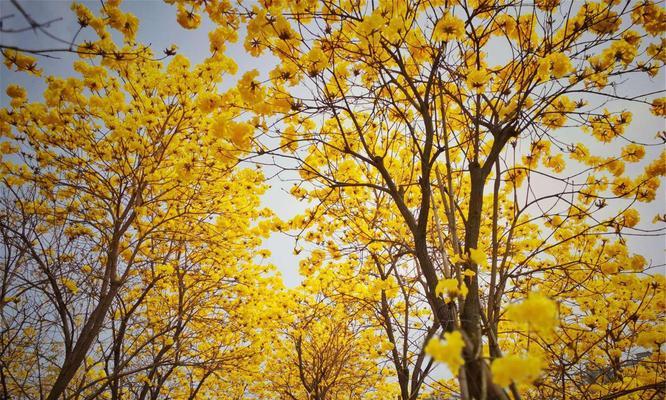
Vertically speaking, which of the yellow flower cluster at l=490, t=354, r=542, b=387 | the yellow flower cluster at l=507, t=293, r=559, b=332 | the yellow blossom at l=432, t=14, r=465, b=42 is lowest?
the yellow flower cluster at l=490, t=354, r=542, b=387

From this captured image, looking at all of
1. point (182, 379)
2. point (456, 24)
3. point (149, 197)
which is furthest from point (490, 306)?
point (182, 379)

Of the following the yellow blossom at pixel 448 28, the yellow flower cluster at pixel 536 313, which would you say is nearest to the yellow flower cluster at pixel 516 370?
the yellow flower cluster at pixel 536 313

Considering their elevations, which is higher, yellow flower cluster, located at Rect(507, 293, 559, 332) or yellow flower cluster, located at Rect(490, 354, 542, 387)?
yellow flower cluster, located at Rect(507, 293, 559, 332)

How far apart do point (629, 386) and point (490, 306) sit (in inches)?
104

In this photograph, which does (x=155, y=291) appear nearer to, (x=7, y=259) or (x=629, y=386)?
(x=7, y=259)

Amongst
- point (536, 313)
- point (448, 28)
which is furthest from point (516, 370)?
point (448, 28)

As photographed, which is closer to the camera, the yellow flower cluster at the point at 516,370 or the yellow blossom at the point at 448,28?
the yellow flower cluster at the point at 516,370

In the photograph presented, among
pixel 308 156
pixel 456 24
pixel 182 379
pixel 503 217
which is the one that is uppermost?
pixel 503 217

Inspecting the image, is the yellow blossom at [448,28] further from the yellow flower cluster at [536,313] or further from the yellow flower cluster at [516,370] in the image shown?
the yellow flower cluster at [516,370]

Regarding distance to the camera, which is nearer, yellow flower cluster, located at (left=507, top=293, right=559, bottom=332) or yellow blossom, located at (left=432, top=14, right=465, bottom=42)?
yellow flower cluster, located at (left=507, top=293, right=559, bottom=332)

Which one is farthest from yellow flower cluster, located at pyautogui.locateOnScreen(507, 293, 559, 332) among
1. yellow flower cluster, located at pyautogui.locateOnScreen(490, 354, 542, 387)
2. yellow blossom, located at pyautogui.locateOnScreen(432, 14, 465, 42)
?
yellow blossom, located at pyautogui.locateOnScreen(432, 14, 465, 42)

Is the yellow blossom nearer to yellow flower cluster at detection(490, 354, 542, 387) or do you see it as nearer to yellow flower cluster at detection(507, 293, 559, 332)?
yellow flower cluster at detection(507, 293, 559, 332)

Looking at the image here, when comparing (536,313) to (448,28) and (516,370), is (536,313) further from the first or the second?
(448,28)

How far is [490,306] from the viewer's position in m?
1.70
